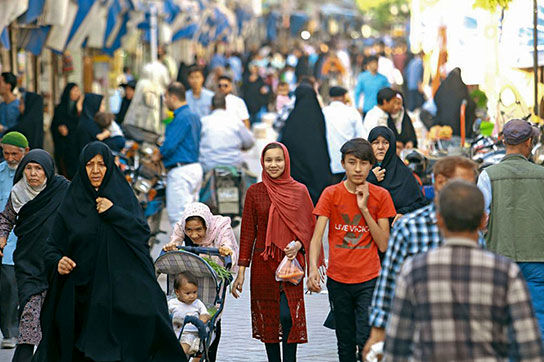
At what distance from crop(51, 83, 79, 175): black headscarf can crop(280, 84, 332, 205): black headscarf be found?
3915mm

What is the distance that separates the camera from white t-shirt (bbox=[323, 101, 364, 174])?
39.2 feet

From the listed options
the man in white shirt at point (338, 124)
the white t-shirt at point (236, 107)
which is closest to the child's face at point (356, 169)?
the man in white shirt at point (338, 124)

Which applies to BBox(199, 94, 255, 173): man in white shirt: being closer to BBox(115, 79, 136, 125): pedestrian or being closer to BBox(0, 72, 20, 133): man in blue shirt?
BBox(0, 72, 20, 133): man in blue shirt

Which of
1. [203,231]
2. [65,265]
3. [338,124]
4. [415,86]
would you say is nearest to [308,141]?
[338,124]

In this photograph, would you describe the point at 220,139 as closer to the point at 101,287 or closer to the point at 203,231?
the point at 203,231

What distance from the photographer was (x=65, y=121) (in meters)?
15.1

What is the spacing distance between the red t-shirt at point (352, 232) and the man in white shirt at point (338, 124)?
551 centimetres

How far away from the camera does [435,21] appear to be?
16953 mm

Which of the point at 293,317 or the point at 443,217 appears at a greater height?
the point at 443,217

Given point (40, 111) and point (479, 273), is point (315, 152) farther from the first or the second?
point (479, 273)

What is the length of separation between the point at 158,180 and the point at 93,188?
20.1 feet

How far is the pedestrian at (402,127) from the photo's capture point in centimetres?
1089

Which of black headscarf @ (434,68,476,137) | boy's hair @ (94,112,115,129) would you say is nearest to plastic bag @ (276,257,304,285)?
boy's hair @ (94,112,115,129)

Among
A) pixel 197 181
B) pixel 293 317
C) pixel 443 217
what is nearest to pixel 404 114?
pixel 197 181
